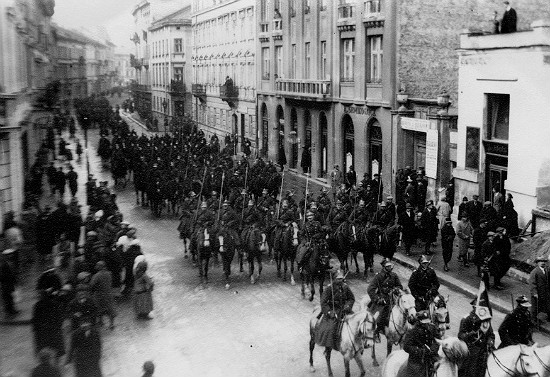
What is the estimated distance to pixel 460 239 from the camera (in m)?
19.2

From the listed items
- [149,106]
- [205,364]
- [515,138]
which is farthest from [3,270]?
[149,106]

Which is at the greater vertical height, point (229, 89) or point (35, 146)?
point (229, 89)

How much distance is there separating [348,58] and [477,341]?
2549cm

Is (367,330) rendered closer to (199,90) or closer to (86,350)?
(86,350)

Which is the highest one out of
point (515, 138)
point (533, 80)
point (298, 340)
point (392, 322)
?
point (533, 80)

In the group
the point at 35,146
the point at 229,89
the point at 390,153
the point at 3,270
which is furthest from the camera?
the point at 229,89

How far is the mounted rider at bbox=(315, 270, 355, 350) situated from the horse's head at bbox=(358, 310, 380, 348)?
428 mm

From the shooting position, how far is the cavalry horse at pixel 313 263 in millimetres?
16016

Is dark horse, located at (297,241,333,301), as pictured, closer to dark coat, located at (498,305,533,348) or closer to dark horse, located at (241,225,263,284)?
dark horse, located at (241,225,263,284)

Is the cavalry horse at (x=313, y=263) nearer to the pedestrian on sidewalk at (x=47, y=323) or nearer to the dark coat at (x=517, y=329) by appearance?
the dark coat at (x=517, y=329)

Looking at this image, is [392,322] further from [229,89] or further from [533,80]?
[229,89]

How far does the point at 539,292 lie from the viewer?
46.9 feet

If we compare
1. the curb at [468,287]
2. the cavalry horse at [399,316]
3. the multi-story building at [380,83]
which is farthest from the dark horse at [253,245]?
the multi-story building at [380,83]

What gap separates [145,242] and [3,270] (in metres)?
8.04
